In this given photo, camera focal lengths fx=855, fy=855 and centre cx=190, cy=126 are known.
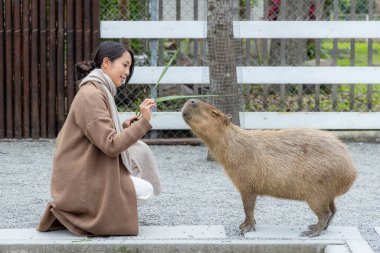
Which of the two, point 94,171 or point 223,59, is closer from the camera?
point 94,171

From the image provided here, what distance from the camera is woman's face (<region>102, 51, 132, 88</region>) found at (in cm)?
530

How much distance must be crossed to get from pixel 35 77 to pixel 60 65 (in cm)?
31

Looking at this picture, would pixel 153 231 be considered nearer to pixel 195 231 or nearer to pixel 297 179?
pixel 195 231

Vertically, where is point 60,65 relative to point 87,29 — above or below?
below

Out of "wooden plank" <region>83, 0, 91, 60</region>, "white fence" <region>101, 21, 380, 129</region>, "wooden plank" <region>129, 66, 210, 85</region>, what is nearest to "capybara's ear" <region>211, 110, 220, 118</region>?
"white fence" <region>101, 21, 380, 129</region>

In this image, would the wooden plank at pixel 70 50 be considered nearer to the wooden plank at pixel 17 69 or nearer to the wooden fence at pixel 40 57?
the wooden fence at pixel 40 57

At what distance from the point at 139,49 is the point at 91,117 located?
5.57 metres

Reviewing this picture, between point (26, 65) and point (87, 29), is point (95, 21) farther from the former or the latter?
point (26, 65)

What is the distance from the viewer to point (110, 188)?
203 inches

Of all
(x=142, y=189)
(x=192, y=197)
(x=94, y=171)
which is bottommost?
(x=192, y=197)

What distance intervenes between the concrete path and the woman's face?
99 centimetres

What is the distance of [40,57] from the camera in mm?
9703

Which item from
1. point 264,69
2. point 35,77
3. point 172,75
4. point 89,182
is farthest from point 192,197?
point 35,77

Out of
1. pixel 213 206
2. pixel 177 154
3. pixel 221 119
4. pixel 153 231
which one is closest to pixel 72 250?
pixel 153 231
